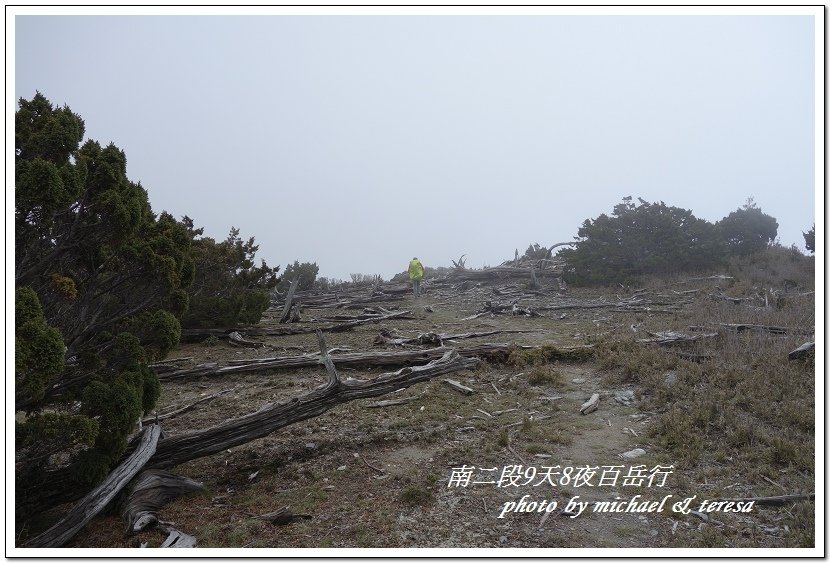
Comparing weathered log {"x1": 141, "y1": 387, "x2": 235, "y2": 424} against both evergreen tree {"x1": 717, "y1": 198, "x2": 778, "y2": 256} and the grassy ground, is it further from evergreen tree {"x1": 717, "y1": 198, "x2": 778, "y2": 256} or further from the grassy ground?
evergreen tree {"x1": 717, "y1": 198, "x2": 778, "y2": 256}

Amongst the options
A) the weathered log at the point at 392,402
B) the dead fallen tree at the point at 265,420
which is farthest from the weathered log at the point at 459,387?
the dead fallen tree at the point at 265,420

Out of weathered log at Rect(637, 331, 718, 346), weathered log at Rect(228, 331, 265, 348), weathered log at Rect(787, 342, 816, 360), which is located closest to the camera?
weathered log at Rect(787, 342, 816, 360)

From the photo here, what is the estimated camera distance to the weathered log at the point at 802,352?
7469 millimetres

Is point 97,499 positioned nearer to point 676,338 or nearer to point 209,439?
point 209,439

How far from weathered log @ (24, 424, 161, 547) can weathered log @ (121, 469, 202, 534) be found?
0.45ft

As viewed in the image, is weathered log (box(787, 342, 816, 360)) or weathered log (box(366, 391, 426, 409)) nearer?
weathered log (box(787, 342, 816, 360))

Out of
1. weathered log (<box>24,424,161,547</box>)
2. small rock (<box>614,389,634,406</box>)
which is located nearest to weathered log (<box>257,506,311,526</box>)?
weathered log (<box>24,424,161,547</box>)

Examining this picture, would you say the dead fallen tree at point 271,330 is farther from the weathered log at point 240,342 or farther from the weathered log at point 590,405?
the weathered log at point 590,405

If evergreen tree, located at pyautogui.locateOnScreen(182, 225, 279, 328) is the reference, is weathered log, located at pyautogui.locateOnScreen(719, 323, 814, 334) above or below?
below

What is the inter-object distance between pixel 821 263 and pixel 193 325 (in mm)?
13728

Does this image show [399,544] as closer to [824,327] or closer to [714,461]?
[714,461]

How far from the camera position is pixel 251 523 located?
4.26 m

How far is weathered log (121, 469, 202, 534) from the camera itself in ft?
13.9

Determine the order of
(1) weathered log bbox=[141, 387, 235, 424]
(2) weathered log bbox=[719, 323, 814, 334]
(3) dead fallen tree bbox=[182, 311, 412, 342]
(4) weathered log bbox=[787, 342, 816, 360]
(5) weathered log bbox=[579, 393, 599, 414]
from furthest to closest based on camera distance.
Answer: (3) dead fallen tree bbox=[182, 311, 412, 342] < (2) weathered log bbox=[719, 323, 814, 334] < (4) weathered log bbox=[787, 342, 816, 360] < (1) weathered log bbox=[141, 387, 235, 424] < (5) weathered log bbox=[579, 393, 599, 414]
